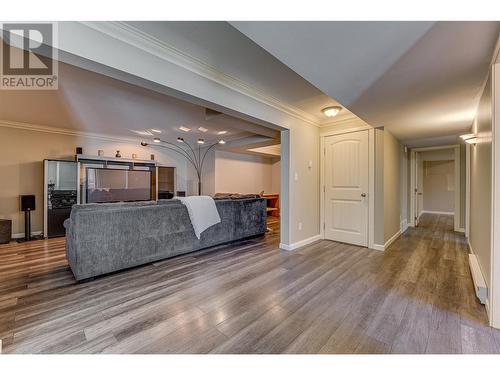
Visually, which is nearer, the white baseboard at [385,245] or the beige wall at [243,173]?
the white baseboard at [385,245]

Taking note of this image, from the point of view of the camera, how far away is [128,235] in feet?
8.79

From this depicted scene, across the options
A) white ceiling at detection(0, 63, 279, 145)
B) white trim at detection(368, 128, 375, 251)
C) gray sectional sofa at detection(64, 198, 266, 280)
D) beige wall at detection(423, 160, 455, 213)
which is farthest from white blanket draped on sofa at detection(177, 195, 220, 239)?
beige wall at detection(423, 160, 455, 213)

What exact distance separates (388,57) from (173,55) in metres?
1.79

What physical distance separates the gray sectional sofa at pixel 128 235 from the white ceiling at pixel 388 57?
235cm

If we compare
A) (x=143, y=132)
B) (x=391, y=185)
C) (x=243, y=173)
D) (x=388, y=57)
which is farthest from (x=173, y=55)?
(x=243, y=173)

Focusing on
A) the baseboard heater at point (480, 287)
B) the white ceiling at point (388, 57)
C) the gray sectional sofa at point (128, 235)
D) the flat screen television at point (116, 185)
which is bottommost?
the baseboard heater at point (480, 287)

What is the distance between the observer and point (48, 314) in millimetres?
1797

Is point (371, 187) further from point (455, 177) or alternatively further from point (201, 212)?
point (455, 177)

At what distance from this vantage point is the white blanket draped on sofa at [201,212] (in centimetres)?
326

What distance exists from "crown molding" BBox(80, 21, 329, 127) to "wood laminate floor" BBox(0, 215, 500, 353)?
2.20m

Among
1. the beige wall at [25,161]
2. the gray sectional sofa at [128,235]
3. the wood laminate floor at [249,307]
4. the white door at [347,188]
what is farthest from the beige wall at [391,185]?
the beige wall at [25,161]

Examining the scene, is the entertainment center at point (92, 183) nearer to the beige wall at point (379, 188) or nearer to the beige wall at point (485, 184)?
the beige wall at point (379, 188)

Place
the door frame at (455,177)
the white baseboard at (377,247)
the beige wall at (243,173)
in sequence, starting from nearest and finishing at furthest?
the white baseboard at (377,247) < the door frame at (455,177) < the beige wall at (243,173)
